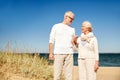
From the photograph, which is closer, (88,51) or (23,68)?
(88,51)

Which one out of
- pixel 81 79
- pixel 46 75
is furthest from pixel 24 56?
pixel 81 79

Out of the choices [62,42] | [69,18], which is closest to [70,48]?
[62,42]

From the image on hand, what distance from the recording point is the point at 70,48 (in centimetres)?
823

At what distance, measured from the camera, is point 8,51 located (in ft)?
40.2

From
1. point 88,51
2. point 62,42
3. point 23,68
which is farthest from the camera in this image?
point 23,68

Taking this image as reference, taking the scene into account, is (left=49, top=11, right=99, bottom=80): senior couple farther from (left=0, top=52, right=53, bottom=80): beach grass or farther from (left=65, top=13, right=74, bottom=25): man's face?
(left=0, top=52, right=53, bottom=80): beach grass

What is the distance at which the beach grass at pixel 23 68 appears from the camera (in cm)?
1096

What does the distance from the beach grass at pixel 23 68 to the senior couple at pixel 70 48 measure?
272 cm

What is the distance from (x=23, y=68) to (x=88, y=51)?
3.34 m

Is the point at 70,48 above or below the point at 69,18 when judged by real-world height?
below

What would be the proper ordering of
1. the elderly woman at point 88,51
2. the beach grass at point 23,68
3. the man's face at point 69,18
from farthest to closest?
1. the beach grass at point 23,68
2. the elderly woman at point 88,51
3. the man's face at point 69,18

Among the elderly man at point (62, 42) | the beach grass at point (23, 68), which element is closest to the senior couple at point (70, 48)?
the elderly man at point (62, 42)

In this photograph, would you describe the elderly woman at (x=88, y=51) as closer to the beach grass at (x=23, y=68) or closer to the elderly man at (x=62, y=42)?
the elderly man at (x=62, y=42)

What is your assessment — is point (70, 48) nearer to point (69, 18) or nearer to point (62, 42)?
point (62, 42)
